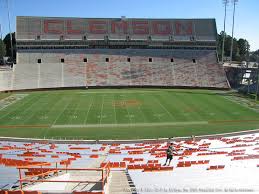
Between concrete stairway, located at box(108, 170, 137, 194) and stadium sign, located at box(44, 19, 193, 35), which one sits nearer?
concrete stairway, located at box(108, 170, 137, 194)

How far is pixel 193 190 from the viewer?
7.18 m

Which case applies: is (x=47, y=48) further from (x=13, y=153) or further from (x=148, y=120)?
(x=13, y=153)

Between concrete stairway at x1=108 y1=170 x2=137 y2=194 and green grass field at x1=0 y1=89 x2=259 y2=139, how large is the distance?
15938 mm

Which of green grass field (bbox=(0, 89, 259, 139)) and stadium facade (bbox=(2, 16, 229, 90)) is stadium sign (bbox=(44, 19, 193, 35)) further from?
green grass field (bbox=(0, 89, 259, 139))

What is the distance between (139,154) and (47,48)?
157ft

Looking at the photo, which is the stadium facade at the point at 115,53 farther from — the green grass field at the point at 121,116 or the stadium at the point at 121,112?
the green grass field at the point at 121,116

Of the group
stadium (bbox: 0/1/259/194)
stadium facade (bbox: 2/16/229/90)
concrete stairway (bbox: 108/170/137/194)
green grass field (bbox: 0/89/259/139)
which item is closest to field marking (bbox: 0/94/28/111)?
stadium (bbox: 0/1/259/194)

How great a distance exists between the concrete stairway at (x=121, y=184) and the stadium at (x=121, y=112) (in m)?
0.03

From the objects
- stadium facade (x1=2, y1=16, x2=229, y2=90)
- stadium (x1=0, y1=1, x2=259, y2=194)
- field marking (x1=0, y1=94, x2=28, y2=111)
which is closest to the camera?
stadium (x1=0, y1=1, x2=259, y2=194)

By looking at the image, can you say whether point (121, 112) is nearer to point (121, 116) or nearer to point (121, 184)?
point (121, 116)

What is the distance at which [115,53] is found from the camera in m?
61.0

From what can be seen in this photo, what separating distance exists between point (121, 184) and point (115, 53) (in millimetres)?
53603

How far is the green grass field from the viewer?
2741cm

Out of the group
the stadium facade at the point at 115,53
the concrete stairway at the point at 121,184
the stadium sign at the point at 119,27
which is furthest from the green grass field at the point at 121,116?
the stadium sign at the point at 119,27
